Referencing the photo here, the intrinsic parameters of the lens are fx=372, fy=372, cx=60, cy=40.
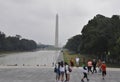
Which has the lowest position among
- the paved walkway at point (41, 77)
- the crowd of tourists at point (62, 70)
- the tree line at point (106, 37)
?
the paved walkway at point (41, 77)

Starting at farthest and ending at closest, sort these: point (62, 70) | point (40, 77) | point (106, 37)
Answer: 1. point (106, 37)
2. point (40, 77)
3. point (62, 70)

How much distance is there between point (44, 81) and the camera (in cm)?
3192

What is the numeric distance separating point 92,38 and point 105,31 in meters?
4.63

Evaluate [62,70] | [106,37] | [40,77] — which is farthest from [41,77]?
[106,37]

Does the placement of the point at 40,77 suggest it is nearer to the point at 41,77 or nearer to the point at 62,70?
the point at 41,77

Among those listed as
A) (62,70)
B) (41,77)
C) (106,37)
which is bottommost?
(41,77)

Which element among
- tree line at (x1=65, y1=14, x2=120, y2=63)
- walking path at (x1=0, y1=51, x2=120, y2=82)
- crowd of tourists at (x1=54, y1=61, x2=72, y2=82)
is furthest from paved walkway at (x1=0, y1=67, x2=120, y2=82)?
tree line at (x1=65, y1=14, x2=120, y2=63)

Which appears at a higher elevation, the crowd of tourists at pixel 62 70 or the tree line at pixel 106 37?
the tree line at pixel 106 37

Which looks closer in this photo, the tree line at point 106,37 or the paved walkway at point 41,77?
the paved walkway at point 41,77

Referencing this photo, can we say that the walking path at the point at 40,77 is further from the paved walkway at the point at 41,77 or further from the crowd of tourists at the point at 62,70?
the crowd of tourists at the point at 62,70

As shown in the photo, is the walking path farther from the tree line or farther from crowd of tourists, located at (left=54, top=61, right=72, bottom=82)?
the tree line

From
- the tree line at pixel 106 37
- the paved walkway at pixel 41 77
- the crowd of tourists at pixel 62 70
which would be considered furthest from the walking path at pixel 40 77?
the tree line at pixel 106 37

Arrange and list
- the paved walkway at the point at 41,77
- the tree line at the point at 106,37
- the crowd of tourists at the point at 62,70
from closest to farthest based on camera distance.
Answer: the crowd of tourists at the point at 62,70 < the paved walkway at the point at 41,77 < the tree line at the point at 106,37

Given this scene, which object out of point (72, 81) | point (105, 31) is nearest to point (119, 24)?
point (105, 31)
